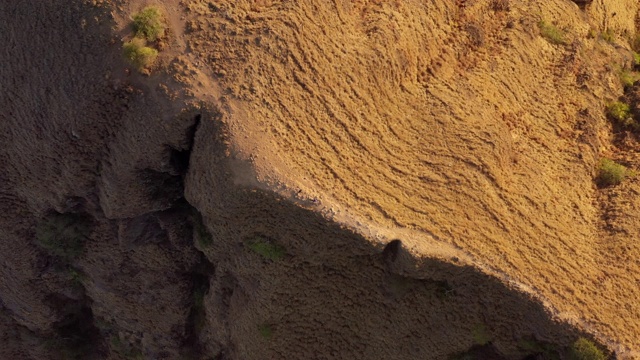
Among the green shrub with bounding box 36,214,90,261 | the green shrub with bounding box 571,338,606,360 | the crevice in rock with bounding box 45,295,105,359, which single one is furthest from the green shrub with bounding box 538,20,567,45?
the crevice in rock with bounding box 45,295,105,359

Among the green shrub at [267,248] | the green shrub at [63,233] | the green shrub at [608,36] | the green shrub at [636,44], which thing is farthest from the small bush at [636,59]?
the green shrub at [63,233]

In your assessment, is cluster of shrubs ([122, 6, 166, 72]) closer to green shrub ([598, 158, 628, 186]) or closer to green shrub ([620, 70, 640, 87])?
green shrub ([598, 158, 628, 186])

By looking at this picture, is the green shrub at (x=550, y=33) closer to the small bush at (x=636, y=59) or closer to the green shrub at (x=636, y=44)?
the small bush at (x=636, y=59)

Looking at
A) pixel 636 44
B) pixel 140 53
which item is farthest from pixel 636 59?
pixel 140 53

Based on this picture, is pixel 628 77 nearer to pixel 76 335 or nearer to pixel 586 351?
pixel 586 351

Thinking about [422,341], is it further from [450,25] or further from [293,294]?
[450,25]

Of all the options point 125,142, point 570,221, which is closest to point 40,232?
point 125,142
